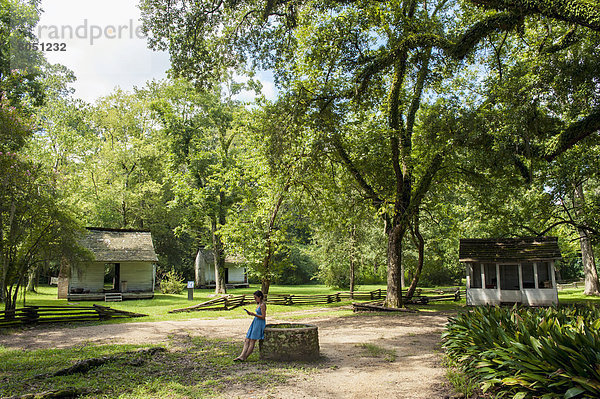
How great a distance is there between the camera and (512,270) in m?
22.0

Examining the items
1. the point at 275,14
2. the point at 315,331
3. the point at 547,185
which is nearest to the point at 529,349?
the point at 315,331

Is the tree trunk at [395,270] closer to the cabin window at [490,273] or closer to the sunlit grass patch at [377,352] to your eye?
the cabin window at [490,273]

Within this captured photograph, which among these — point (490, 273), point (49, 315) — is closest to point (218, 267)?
point (49, 315)

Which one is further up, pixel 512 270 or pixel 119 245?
pixel 119 245

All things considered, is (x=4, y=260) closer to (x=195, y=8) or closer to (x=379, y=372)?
(x=195, y=8)

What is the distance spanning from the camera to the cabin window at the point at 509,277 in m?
21.9

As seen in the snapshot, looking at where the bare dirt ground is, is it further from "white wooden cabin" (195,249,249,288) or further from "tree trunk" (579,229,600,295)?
"white wooden cabin" (195,249,249,288)

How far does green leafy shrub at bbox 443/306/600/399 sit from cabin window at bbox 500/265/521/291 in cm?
1561

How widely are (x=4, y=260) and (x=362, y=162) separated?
1607 cm

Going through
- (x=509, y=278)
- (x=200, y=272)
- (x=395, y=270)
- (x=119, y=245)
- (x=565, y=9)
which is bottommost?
(x=200, y=272)

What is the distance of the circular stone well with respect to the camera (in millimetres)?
9055

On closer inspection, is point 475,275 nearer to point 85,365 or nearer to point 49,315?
point 85,365

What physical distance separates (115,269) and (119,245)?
1.90 metres

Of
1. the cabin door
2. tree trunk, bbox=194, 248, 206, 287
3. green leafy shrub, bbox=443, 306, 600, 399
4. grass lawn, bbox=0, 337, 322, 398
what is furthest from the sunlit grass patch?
tree trunk, bbox=194, 248, 206, 287
